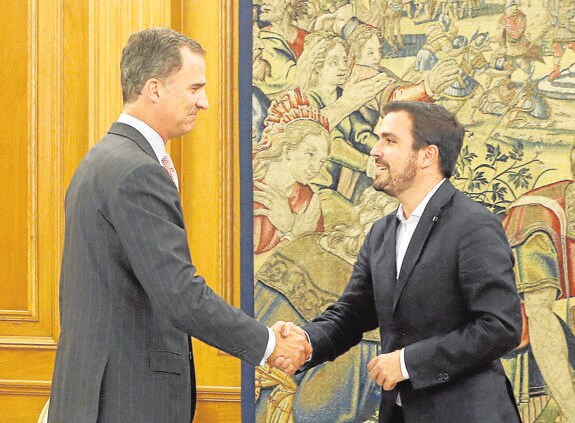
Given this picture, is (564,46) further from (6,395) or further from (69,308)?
(6,395)

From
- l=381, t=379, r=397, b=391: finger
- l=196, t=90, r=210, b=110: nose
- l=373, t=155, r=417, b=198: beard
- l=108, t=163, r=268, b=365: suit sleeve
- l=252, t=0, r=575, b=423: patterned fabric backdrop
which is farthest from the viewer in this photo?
l=252, t=0, r=575, b=423: patterned fabric backdrop

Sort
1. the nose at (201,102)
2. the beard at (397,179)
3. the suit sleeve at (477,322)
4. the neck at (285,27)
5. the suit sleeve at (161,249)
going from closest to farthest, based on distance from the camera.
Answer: the suit sleeve at (161,249) < the suit sleeve at (477,322) < the nose at (201,102) < the beard at (397,179) < the neck at (285,27)

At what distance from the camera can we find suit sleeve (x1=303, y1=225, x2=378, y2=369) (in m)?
3.21

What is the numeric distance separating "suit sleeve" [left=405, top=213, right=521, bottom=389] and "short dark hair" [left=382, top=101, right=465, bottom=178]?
0.35 meters

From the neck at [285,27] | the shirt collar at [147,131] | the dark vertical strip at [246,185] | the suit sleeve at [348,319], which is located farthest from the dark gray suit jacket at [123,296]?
the neck at [285,27]

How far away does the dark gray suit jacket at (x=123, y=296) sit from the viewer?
2.57 metres

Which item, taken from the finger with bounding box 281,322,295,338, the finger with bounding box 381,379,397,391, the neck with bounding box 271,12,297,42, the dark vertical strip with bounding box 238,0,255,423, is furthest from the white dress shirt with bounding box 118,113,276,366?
the neck with bounding box 271,12,297,42

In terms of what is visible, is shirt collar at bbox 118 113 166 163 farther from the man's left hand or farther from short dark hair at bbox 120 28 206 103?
the man's left hand

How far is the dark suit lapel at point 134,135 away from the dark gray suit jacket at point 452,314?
0.84m

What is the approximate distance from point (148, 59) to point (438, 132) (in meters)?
0.97

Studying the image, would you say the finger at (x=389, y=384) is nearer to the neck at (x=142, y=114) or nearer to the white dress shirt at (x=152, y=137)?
the white dress shirt at (x=152, y=137)

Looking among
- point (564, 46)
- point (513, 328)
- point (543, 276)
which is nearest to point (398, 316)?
point (513, 328)

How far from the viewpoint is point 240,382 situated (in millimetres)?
4379

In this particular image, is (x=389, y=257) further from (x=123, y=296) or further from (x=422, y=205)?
(x=123, y=296)
